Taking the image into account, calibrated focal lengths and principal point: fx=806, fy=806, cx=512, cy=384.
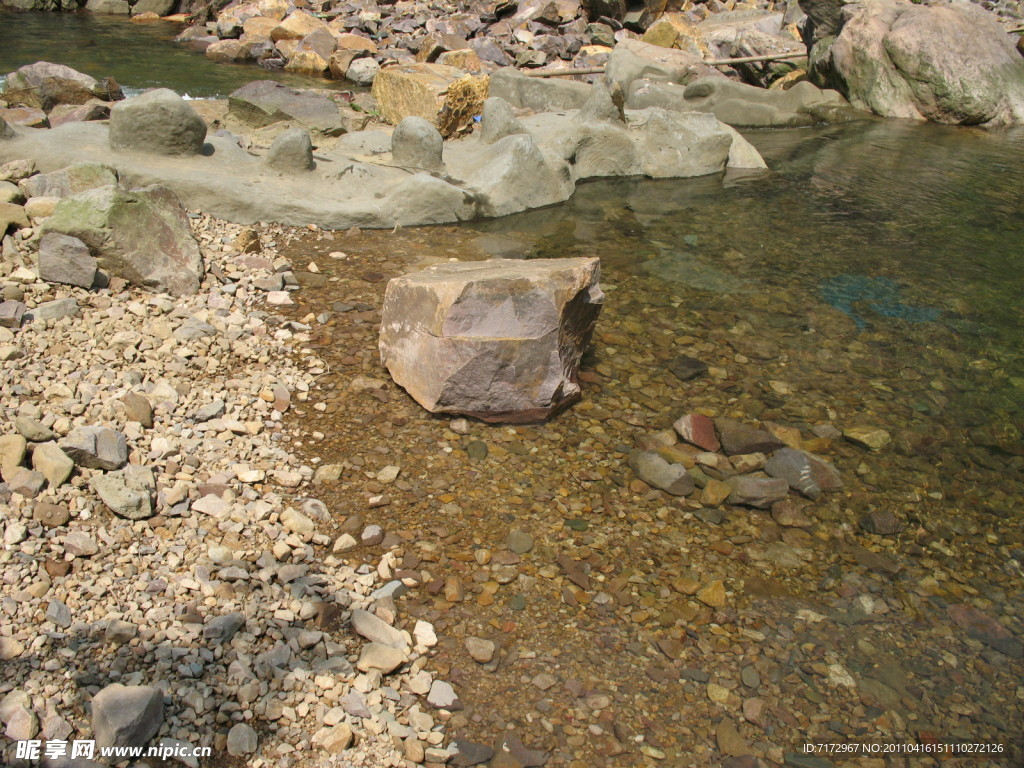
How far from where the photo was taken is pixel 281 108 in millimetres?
9625

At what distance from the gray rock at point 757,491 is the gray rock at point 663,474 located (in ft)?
0.71

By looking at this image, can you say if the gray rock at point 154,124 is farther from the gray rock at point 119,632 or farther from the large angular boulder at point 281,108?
the gray rock at point 119,632

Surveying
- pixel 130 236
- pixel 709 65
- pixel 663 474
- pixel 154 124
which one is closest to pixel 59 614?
pixel 663 474

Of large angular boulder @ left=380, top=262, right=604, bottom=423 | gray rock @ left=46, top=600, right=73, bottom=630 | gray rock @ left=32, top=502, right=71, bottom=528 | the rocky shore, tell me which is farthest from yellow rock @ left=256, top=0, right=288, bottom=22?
gray rock @ left=46, top=600, right=73, bottom=630

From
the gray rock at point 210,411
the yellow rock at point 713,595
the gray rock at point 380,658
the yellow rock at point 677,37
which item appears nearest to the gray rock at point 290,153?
the gray rock at point 210,411

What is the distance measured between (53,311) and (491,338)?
259 cm

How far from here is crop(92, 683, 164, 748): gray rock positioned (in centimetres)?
241

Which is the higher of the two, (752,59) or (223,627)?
(223,627)

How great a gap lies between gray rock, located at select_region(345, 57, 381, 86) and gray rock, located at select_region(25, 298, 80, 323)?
11102 millimetres

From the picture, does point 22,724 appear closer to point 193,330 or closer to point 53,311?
point 193,330

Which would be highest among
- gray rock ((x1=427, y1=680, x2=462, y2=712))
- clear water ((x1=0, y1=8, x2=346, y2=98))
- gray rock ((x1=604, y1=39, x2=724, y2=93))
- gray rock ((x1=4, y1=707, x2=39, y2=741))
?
gray rock ((x1=4, y1=707, x2=39, y2=741))

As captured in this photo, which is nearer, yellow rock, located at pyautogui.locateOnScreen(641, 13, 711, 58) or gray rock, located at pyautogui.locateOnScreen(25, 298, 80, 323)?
gray rock, located at pyautogui.locateOnScreen(25, 298, 80, 323)

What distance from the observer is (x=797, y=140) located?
12305mm

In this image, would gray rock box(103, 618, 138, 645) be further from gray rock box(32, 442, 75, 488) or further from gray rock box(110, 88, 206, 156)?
gray rock box(110, 88, 206, 156)
